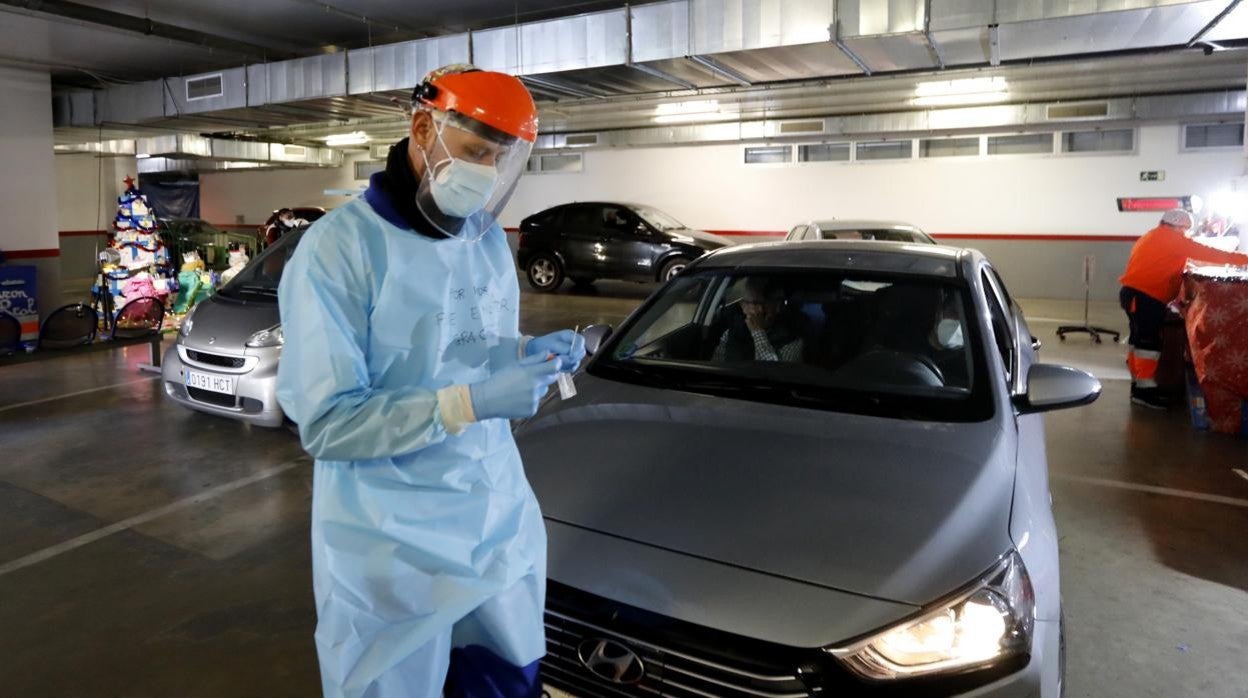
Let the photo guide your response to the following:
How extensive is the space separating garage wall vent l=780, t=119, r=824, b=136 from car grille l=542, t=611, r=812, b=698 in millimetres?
13659

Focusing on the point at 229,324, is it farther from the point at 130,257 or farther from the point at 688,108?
the point at 688,108

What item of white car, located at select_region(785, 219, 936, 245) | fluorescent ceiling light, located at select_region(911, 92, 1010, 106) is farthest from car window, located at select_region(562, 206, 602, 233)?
white car, located at select_region(785, 219, 936, 245)

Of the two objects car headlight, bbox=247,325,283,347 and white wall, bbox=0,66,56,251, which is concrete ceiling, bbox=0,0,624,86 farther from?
car headlight, bbox=247,325,283,347

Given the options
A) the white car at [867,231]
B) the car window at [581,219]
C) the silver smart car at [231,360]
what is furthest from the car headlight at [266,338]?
the car window at [581,219]

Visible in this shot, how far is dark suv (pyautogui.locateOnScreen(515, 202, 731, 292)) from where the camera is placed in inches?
539

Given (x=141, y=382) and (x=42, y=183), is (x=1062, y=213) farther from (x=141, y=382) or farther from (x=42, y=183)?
(x=42, y=183)

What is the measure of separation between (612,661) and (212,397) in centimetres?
466

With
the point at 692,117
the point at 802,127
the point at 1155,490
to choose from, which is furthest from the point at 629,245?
the point at 1155,490

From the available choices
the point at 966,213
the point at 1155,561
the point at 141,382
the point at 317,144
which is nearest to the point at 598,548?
the point at 1155,561

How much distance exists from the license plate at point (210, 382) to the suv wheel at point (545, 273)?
30.8 feet

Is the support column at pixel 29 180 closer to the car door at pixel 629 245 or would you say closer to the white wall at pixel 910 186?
the car door at pixel 629 245

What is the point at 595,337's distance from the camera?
3186 millimetres

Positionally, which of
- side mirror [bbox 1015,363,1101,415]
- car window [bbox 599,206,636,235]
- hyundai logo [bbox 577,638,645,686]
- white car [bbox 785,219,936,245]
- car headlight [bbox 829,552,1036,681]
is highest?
car window [bbox 599,206,636,235]

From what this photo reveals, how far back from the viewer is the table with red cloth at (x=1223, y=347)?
5680 millimetres
